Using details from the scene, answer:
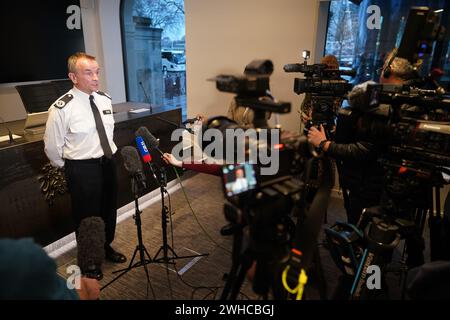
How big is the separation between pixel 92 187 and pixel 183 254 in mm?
881

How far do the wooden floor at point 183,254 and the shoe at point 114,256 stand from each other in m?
0.04

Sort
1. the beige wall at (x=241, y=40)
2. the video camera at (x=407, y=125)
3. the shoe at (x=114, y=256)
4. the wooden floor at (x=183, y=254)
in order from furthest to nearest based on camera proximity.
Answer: the beige wall at (x=241, y=40)
the shoe at (x=114, y=256)
the wooden floor at (x=183, y=254)
the video camera at (x=407, y=125)

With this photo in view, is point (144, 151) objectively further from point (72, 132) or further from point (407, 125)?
point (407, 125)

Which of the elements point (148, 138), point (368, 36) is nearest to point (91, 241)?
point (148, 138)

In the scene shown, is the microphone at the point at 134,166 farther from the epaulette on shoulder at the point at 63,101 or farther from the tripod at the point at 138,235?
the epaulette on shoulder at the point at 63,101

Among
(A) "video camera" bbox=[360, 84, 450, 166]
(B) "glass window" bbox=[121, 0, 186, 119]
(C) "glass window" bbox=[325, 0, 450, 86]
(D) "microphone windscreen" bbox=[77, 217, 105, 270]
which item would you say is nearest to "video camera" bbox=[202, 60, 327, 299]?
(A) "video camera" bbox=[360, 84, 450, 166]

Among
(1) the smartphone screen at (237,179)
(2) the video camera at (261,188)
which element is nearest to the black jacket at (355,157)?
(2) the video camera at (261,188)

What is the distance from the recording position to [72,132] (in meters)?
2.03

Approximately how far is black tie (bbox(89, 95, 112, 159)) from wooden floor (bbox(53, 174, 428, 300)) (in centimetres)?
86

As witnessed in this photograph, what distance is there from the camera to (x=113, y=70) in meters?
4.61

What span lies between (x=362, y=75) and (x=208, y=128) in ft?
9.01

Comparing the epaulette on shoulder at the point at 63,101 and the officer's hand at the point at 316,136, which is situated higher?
the epaulette on shoulder at the point at 63,101

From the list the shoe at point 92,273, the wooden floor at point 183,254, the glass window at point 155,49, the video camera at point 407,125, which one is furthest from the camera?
the glass window at point 155,49

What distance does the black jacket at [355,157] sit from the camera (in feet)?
5.44
